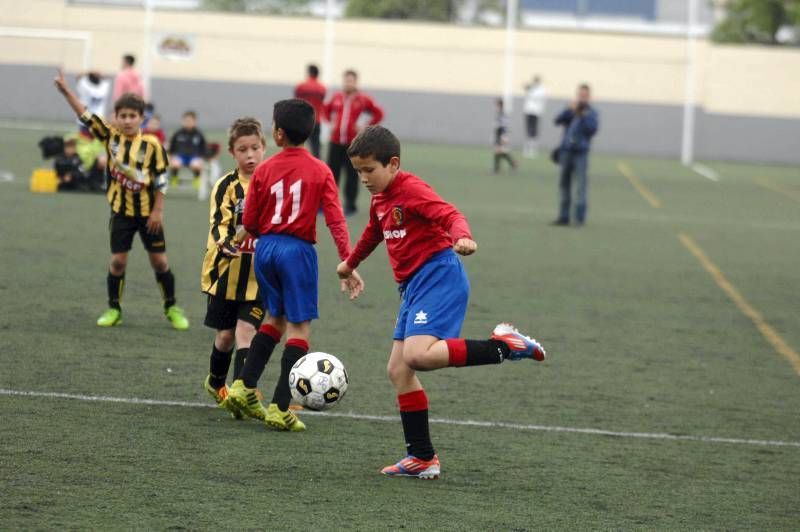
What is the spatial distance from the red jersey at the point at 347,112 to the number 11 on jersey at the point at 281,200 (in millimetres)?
12912

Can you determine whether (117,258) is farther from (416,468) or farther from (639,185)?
(639,185)

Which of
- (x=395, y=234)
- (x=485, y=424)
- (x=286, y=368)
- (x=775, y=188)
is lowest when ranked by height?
(x=775, y=188)

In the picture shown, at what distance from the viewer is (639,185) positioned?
3206 cm

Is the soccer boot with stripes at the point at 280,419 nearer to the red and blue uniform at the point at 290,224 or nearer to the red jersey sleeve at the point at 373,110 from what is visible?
the red and blue uniform at the point at 290,224

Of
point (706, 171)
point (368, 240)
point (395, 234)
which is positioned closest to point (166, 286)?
point (368, 240)

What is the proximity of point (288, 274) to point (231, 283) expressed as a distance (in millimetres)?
732

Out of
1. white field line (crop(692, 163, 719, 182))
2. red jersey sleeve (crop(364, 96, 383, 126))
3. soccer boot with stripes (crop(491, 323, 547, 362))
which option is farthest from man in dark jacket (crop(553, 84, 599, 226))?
white field line (crop(692, 163, 719, 182))

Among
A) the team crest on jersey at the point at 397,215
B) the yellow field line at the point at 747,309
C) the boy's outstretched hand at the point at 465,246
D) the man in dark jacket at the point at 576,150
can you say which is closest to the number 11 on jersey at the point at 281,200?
the team crest on jersey at the point at 397,215

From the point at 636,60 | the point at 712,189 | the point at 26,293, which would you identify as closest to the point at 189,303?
the point at 26,293

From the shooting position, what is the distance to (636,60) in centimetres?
4881

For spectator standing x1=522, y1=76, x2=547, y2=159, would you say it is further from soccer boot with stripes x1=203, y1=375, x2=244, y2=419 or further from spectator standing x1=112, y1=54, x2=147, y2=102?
soccer boot with stripes x1=203, y1=375, x2=244, y2=419

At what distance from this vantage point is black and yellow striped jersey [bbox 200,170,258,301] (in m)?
7.53

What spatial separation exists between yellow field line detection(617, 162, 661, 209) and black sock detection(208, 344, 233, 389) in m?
18.9

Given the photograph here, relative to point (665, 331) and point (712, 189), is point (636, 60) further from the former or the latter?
point (665, 331)
